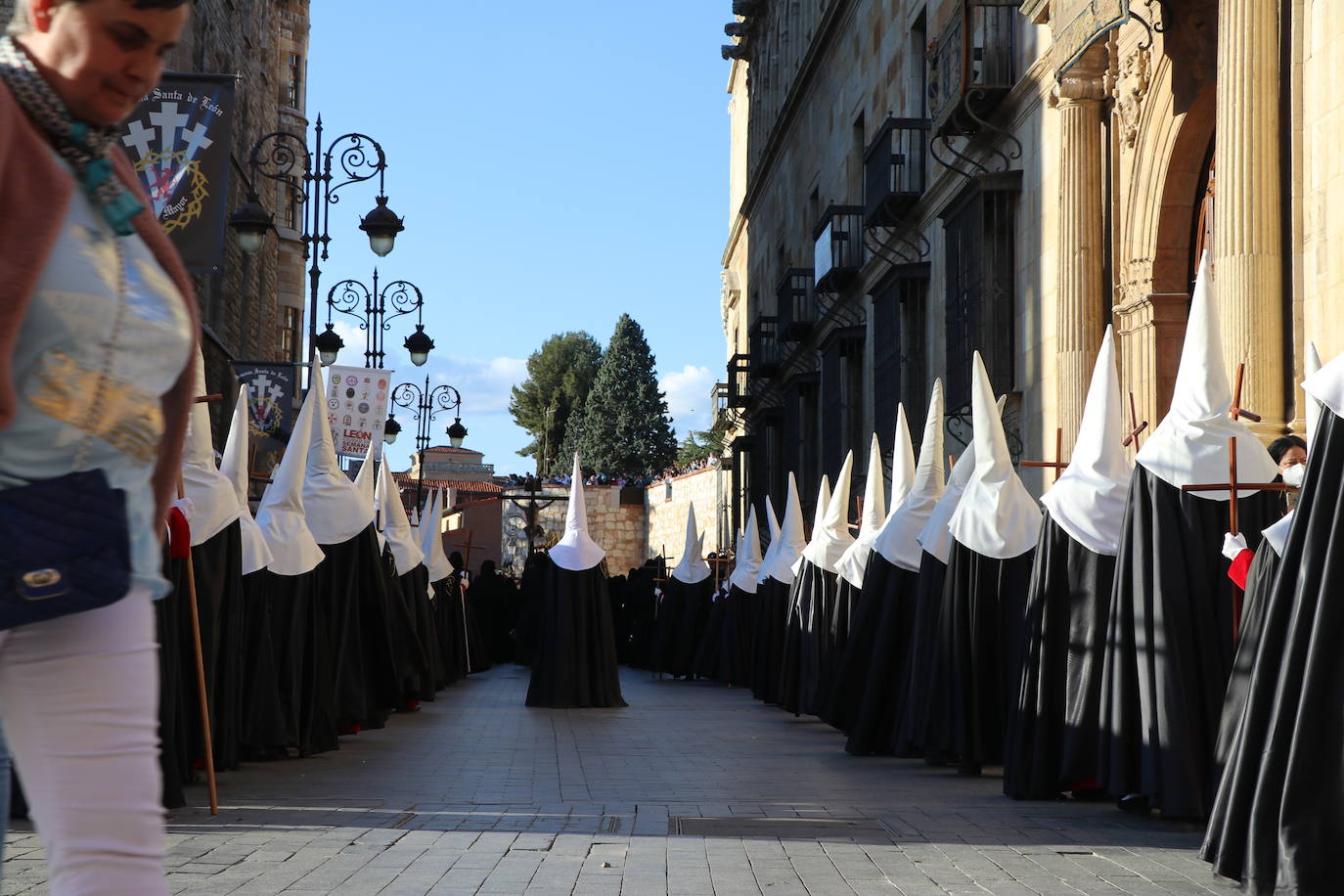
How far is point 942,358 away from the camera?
73.7ft

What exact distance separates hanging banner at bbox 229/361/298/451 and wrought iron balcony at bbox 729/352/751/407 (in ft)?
71.0

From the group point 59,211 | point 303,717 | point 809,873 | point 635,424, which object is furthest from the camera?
point 635,424

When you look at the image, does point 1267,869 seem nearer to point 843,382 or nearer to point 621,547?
point 843,382

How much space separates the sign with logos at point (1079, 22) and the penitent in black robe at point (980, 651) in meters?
5.30

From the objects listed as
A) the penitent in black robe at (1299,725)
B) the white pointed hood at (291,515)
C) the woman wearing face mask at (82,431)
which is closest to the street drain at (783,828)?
the penitent in black robe at (1299,725)

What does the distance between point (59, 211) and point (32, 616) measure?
609mm

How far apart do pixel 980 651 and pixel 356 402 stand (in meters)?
14.1

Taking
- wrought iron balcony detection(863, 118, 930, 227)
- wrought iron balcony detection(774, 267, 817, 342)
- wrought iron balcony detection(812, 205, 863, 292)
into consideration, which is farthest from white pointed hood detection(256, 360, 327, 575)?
wrought iron balcony detection(774, 267, 817, 342)

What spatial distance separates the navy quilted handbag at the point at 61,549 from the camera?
89.5 inches

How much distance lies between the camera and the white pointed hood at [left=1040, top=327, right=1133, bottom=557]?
955cm

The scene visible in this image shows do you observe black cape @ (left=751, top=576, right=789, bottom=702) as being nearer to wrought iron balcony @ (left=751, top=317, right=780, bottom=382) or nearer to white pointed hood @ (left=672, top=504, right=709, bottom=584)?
white pointed hood @ (left=672, top=504, right=709, bottom=584)

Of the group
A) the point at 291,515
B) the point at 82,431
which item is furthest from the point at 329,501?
the point at 82,431

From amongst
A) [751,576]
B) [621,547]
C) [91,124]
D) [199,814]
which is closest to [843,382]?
[751,576]

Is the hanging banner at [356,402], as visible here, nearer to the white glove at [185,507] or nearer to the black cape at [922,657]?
the black cape at [922,657]
